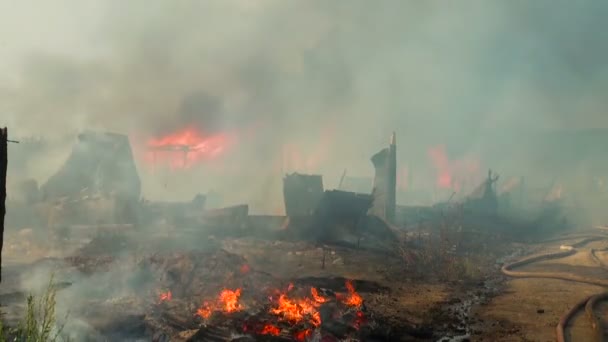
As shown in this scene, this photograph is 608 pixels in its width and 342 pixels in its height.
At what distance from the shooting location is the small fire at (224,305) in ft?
37.0

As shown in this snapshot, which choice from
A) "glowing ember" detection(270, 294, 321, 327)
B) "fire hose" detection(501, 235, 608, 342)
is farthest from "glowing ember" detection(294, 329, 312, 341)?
"fire hose" detection(501, 235, 608, 342)

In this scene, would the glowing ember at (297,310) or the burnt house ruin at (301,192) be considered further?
the burnt house ruin at (301,192)

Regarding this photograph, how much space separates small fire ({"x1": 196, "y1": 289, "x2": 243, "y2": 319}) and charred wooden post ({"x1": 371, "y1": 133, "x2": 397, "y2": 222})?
23.9 m

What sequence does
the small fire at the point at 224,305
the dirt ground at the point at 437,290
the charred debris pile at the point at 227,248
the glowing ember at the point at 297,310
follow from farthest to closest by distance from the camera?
the dirt ground at the point at 437,290 → the small fire at the point at 224,305 → the glowing ember at the point at 297,310 → the charred debris pile at the point at 227,248

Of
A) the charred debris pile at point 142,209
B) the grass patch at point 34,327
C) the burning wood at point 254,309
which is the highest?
the charred debris pile at point 142,209

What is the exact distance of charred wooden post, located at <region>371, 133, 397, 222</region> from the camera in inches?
1393

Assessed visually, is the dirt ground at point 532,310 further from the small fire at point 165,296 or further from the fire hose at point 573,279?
the small fire at point 165,296

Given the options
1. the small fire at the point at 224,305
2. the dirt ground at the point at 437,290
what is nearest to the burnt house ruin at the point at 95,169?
the dirt ground at the point at 437,290

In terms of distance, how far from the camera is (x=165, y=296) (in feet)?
41.7

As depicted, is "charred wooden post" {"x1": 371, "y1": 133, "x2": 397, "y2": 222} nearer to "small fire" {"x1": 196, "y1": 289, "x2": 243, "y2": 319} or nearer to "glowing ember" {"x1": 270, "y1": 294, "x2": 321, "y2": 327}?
"glowing ember" {"x1": 270, "y1": 294, "x2": 321, "y2": 327}

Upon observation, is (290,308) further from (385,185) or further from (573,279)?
(385,185)

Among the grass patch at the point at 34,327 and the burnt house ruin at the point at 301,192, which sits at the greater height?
the burnt house ruin at the point at 301,192

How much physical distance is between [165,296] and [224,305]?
208cm

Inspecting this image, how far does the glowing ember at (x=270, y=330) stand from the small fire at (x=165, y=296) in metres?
3.77
